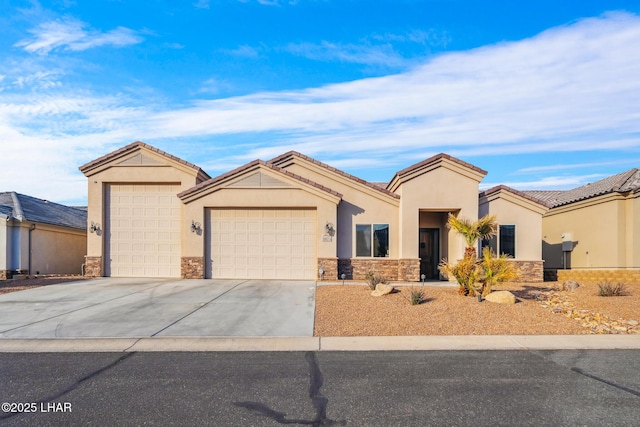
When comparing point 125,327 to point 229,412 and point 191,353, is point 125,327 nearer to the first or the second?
point 191,353

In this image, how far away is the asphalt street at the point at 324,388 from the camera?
5.39 m

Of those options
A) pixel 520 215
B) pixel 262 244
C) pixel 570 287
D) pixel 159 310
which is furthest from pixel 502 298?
pixel 262 244

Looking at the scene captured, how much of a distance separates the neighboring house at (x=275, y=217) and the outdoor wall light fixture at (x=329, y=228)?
0.04 m

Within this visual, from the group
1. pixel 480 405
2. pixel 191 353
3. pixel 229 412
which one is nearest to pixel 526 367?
pixel 480 405

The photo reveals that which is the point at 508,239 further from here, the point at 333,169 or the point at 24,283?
the point at 24,283

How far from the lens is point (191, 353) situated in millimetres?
8250

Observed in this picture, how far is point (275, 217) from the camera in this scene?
1869 cm

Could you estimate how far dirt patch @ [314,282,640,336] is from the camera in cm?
990

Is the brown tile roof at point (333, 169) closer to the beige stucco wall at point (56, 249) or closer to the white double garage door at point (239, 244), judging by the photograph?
the white double garage door at point (239, 244)

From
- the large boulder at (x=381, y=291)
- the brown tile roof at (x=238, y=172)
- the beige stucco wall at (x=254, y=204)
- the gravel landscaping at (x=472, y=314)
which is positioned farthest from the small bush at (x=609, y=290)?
the brown tile roof at (x=238, y=172)

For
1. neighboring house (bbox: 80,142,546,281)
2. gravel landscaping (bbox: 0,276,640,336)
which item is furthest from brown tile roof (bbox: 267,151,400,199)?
gravel landscaping (bbox: 0,276,640,336)

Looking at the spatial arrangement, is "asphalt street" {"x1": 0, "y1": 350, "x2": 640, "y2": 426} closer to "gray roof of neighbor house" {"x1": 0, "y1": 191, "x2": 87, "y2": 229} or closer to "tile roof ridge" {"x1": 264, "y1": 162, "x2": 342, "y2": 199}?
"tile roof ridge" {"x1": 264, "y1": 162, "x2": 342, "y2": 199}

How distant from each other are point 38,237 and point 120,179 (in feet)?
19.4

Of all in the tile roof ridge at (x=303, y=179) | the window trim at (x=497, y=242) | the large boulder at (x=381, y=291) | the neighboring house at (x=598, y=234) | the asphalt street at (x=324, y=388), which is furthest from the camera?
the window trim at (x=497, y=242)
